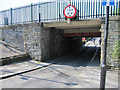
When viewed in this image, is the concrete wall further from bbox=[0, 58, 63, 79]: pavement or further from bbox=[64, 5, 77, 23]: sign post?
bbox=[64, 5, 77, 23]: sign post

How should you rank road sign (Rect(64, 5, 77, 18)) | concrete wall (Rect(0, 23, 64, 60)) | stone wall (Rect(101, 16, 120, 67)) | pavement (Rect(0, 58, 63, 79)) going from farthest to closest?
concrete wall (Rect(0, 23, 64, 60))
road sign (Rect(64, 5, 77, 18))
stone wall (Rect(101, 16, 120, 67))
pavement (Rect(0, 58, 63, 79))

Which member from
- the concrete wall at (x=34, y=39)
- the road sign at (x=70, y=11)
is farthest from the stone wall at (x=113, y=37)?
the concrete wall at (x=34, y=39)

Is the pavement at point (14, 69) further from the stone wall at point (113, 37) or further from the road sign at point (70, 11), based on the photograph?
the stone wall at point (113, 37)

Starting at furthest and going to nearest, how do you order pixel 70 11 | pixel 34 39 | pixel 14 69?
pixel 34 39
pixel 70 11
pixel 14 69

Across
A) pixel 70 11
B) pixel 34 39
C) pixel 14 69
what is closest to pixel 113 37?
pixel 70 11

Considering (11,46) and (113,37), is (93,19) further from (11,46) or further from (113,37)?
(11,46)

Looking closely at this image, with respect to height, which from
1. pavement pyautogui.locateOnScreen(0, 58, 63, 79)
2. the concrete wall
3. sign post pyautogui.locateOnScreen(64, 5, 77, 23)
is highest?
sign post pyautogui.locateOnScreen(64, 5, 77, 23)

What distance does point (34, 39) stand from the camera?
444 inches

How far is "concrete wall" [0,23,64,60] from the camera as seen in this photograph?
1112 centimetres

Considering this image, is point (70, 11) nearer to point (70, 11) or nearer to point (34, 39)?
point (70, 11)

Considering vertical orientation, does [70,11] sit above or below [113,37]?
above

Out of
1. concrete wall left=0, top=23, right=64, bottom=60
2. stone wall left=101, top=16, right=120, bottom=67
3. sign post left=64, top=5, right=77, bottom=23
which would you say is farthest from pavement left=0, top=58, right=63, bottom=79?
stone wall left=101, top=16, right=120, bottom=67

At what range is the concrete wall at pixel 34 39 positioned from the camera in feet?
36.5

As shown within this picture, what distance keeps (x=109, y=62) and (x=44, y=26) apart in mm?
7139
